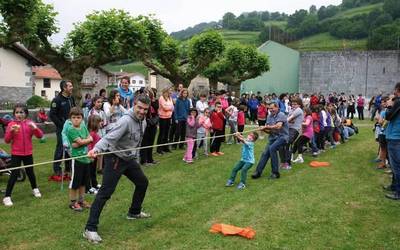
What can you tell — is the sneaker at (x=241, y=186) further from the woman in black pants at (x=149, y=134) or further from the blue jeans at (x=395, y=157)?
the woman in black pants at (x=149, y=134)

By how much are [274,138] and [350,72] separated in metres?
36.0

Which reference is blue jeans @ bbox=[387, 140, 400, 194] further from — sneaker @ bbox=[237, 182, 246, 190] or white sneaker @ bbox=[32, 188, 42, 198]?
white sneaker @ bbox=[32, 188, 42, 198]

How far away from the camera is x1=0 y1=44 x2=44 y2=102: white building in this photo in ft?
92.6

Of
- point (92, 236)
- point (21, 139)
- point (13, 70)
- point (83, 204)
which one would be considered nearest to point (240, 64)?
point (13, 70)

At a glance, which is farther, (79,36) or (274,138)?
(79,36)

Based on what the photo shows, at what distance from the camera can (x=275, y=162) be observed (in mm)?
9867

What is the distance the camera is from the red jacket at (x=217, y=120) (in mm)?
13242

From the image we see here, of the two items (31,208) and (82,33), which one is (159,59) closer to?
(82,33)

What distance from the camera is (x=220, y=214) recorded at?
7.02 meters

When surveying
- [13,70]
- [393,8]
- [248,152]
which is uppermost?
[393,8]

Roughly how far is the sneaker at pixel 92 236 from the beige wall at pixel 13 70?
25310 millimetres

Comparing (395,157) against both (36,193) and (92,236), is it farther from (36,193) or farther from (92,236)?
(36,193)

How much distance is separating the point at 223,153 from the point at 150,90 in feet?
10.4

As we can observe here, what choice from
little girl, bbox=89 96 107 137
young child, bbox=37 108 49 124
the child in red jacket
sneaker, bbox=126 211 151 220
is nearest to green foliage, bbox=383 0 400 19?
young child, bbox=37 108 49 124
